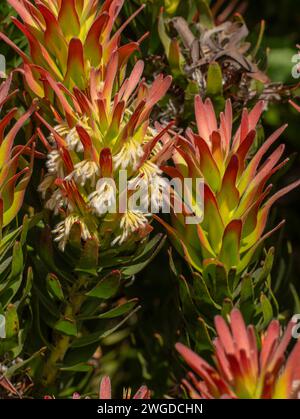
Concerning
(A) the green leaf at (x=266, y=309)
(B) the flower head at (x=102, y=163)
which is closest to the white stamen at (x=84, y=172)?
(B) the flower head at (x=102, y=163)

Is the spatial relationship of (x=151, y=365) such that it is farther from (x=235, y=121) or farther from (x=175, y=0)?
(x=175, y=0)

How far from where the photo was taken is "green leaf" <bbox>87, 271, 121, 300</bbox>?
31.2 inches

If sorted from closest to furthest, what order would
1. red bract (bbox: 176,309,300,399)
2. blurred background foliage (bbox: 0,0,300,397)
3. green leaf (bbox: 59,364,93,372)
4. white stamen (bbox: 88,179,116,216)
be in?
red bract (bbox: 176,309,300,399)
white stamen (bbox: 88,179,116,216)
green leaf (bbox: 59,364,93,372)
blurred background foliage (bbox: 0,0,300,397)

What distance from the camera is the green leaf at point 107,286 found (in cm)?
79

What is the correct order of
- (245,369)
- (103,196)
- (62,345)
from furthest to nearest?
(62,345) < (103,196) < (245,369)

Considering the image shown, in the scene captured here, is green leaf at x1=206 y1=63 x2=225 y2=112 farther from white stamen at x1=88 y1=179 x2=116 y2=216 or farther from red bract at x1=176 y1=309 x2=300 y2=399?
red bract at x1=176 y1=309 x2=300 y2=399

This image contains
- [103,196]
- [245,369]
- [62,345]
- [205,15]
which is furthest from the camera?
[205,15]

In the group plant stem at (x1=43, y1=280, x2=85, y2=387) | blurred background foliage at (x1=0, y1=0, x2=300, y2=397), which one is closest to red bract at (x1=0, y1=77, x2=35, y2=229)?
plant stem at (x1=43, y1=280, x2=85, y2=387)

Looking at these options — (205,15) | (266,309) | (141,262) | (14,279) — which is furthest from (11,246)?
(205,15)

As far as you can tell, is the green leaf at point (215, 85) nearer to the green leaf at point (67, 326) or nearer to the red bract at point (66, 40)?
the red bract at point (66, 40)

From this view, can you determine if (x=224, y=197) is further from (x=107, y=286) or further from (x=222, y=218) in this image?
(x=107, y=286)

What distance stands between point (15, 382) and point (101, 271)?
18cm

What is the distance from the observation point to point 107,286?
31.6 inches

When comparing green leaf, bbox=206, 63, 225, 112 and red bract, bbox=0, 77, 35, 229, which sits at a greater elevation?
green leaf, bbox=206, 63, 225, 112
